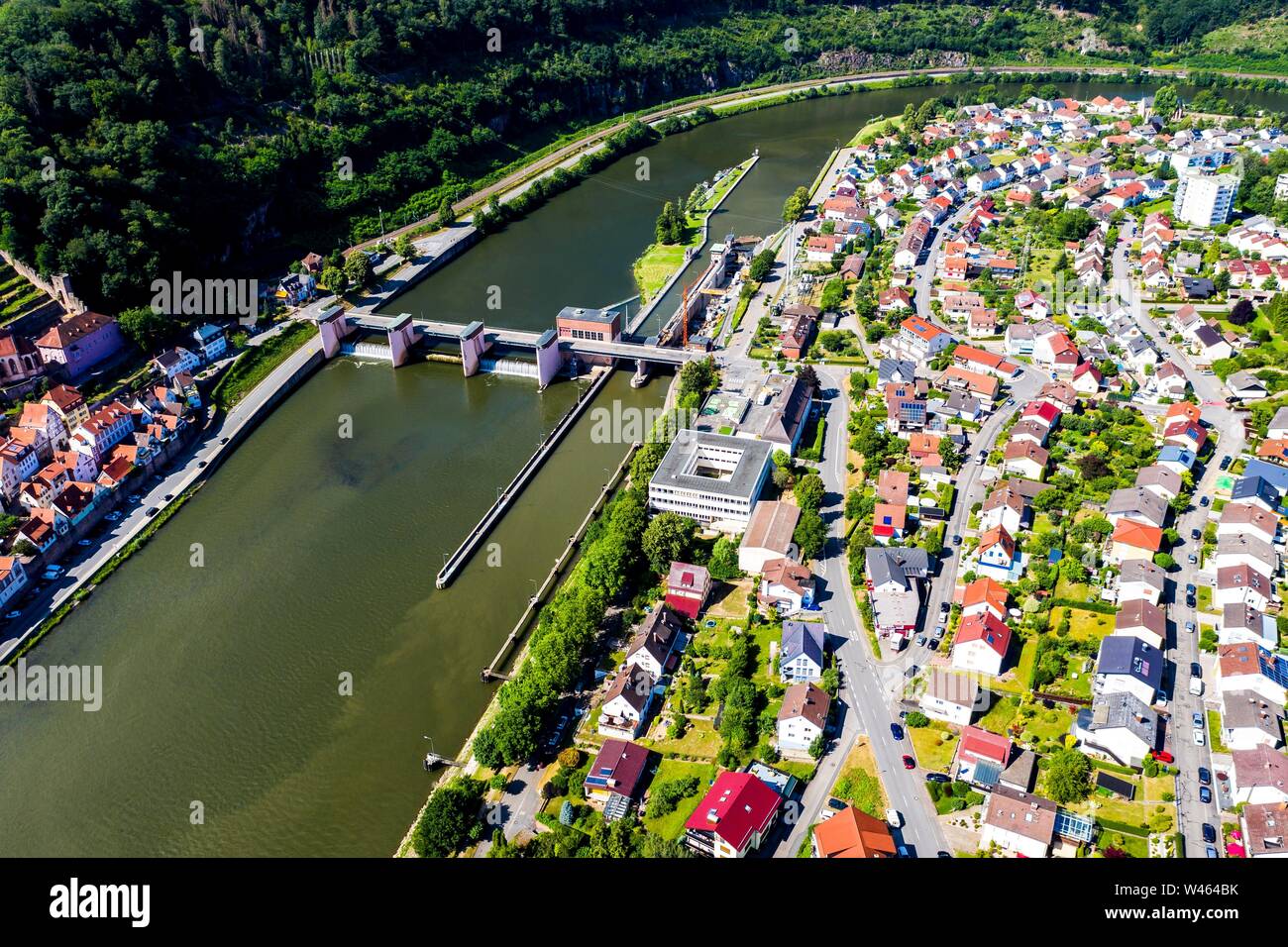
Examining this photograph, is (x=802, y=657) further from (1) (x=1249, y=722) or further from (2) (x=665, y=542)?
(1) (x=1249, y=722)

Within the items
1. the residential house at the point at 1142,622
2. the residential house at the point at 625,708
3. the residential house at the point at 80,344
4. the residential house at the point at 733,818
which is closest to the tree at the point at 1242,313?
the residential house at the point at 1142,622

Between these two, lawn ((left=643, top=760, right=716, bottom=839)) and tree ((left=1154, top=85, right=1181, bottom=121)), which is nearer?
lawn ((left=643, top=760, right=716, bottom=839))

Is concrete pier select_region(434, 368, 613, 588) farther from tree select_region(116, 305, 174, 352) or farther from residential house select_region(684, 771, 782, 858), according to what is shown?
tree select_region(116, 305, 174, 352)

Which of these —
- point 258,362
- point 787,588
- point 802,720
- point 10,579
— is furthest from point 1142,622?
point 258,362

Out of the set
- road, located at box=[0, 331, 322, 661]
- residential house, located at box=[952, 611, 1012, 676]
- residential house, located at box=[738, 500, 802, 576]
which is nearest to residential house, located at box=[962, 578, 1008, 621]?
residential house, located at box=[952, 611, 1012, 676]
